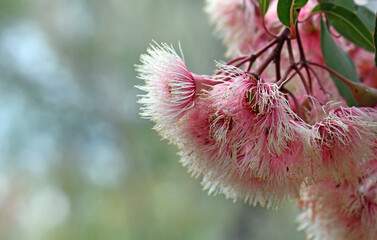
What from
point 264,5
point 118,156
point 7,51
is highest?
point 7,51

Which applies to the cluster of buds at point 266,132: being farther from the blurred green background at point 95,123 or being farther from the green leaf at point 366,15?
the blurred green background at point 95,123

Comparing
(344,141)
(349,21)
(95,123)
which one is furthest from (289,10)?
(95,123)

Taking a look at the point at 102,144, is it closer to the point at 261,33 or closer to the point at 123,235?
the point at 123,235

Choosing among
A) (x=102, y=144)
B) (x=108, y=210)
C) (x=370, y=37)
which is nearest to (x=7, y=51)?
(x=102, y=144)

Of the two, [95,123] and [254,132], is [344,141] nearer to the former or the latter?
[254,132]

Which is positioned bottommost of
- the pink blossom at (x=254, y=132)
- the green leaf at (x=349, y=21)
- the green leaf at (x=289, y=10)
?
the pink blossom at (x=254, y=132)

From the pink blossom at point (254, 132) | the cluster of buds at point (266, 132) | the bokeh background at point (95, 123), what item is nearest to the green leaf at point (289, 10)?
the cluster of buds at point (266, 132)

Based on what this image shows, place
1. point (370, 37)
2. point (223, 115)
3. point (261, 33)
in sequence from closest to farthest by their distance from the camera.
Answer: point (223, 115) → point (370, 37) → point (261, 33)
